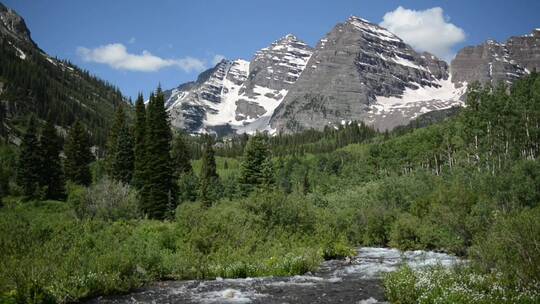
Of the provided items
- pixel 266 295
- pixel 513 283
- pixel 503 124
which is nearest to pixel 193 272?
pixel 266 295

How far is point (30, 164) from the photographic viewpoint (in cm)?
7481

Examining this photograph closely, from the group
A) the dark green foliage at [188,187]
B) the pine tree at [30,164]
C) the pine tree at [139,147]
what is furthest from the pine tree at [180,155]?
the pine tree at [139,147]

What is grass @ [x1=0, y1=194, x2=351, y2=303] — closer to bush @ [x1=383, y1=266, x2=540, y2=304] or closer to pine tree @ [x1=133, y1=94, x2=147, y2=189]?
bush @ [x1=383, y1=266, x2=540, y2=304]

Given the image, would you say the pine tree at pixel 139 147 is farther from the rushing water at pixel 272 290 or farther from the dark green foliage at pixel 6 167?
the rushing water at pixel 272 290

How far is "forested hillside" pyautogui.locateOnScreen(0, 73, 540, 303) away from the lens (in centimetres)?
1677

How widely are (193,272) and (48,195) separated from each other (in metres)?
58.9

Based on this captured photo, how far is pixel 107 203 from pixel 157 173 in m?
9.89

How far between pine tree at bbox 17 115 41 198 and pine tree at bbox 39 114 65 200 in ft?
2.98

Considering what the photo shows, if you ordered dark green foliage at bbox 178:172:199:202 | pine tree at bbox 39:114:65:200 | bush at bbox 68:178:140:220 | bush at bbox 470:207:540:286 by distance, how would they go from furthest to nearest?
dark green foliage at bbox 178:172:199:202 → pine tree at bbox 39:114:65:200 → bush at bbox 68:178:140:220 → bush at bbox 470:207:540:286

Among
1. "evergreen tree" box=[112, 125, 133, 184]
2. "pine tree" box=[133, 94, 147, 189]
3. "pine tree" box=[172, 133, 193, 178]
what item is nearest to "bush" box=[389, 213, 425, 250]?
"pine tree" box=[133, 94, 147, 189]

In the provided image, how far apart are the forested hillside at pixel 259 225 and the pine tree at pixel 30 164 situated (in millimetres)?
189

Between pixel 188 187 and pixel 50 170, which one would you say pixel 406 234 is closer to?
pixel 50 170

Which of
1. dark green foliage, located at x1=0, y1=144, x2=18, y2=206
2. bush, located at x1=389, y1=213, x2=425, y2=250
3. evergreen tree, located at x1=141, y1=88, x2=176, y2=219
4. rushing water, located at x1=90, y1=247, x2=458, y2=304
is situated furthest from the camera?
dark green foliage, located at x1=0, y1=144, x2=18, y2=206

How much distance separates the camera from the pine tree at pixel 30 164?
7388cm
